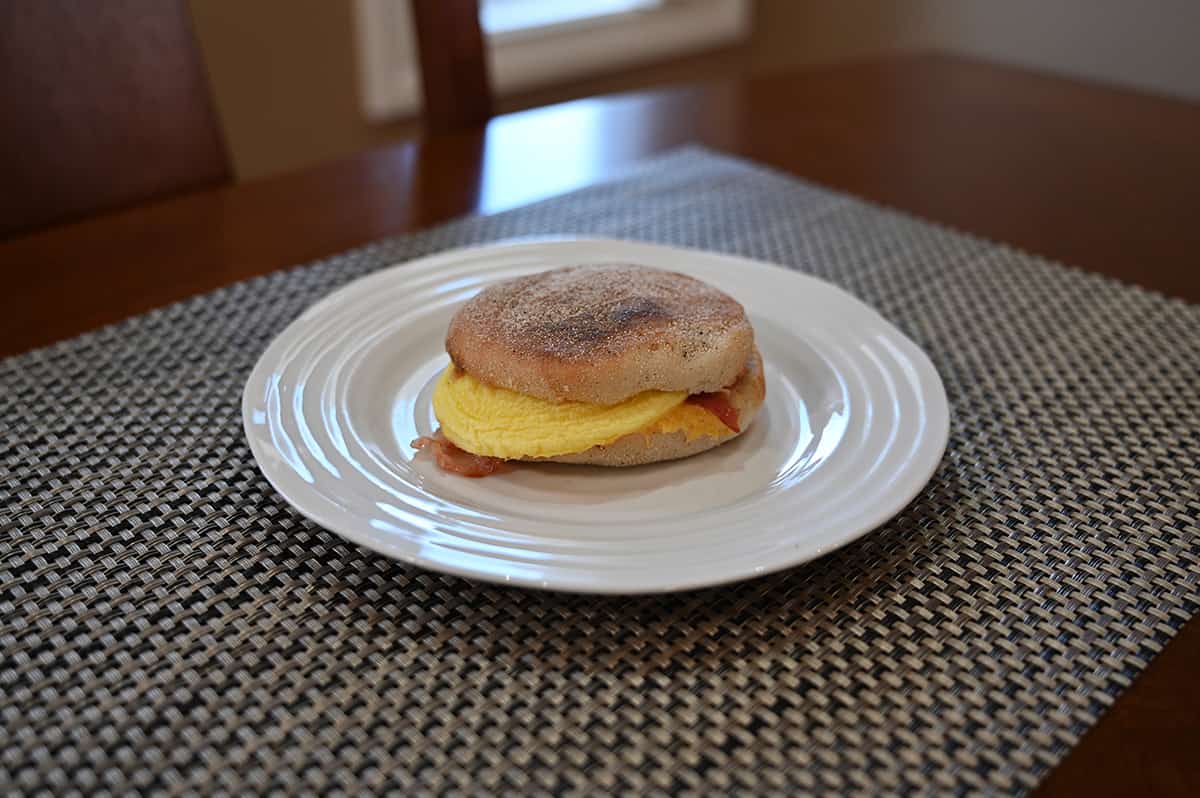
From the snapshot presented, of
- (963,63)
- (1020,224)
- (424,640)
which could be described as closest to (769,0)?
(963,63)

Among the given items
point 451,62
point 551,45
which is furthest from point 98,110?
point 551,45

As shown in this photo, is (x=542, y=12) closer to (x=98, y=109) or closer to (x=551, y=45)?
(x=551, y=45)

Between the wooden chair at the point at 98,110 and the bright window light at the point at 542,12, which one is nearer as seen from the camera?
the wooden chair at the point at 98,110

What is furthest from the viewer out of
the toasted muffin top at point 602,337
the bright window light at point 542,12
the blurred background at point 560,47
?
the bright window light at point 542,12

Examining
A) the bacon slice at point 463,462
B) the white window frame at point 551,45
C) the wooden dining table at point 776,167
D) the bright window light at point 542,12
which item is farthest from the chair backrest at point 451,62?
the bright window light at point 542,12

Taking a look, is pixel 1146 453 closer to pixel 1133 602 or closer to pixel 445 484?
pixel 1133 602

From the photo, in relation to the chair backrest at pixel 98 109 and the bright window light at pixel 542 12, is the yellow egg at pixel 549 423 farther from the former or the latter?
the bright window light at pixel 542 12
